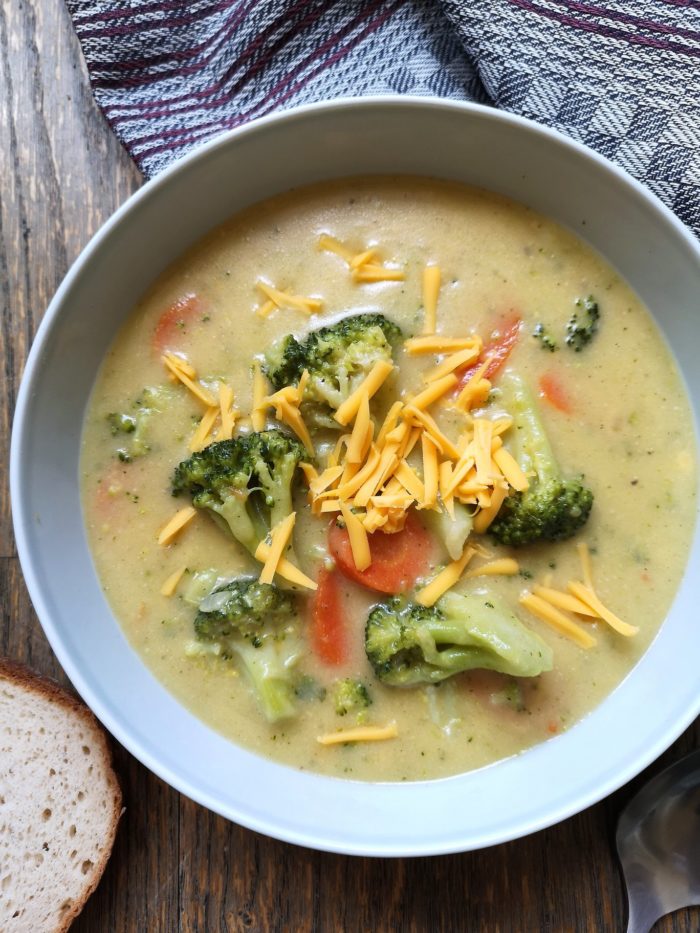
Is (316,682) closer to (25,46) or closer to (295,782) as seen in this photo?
Result: (295,782)

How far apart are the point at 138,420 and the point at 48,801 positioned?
3.97 feet

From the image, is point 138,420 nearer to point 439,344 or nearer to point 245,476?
point 245,476

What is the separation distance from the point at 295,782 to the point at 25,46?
242cm

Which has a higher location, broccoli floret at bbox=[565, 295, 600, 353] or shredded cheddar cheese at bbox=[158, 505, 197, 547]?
broccoli floret at bbox=[565, 295, 600, 353]

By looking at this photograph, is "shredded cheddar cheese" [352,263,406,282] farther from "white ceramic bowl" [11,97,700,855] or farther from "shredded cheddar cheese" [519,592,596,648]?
"shredded cheddar cheese" [519,592,596,648]

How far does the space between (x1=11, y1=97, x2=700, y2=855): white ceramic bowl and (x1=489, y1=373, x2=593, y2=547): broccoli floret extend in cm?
44

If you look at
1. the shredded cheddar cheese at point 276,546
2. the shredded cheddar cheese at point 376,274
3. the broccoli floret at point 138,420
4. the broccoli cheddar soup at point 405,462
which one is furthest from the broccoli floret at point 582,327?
the broccoli floret at point 138,420

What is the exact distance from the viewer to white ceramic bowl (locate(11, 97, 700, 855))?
210 centimetres

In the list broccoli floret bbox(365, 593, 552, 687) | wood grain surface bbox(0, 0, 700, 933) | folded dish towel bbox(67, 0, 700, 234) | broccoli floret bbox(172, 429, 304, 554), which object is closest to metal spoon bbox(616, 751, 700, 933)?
wood grain surface bbox(0, 0, 700, 933)

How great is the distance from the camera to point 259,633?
2.22 metres

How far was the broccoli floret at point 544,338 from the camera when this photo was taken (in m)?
2.29

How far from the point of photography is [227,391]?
2.25 m

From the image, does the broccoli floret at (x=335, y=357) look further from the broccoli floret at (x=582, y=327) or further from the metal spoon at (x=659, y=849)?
the metal spoon at (x=659, y=849)

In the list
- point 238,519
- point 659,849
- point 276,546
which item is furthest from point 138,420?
point 659,849
